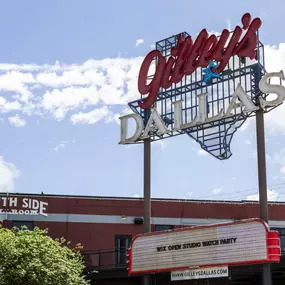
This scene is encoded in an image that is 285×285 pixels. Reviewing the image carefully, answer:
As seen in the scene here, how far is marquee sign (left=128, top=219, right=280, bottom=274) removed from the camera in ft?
88.3

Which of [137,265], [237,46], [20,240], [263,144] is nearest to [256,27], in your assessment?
[237,46]

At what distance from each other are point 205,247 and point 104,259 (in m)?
9.38

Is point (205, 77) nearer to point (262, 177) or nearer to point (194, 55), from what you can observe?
point (194, 55)

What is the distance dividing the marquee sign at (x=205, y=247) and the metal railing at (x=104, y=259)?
12.1ft

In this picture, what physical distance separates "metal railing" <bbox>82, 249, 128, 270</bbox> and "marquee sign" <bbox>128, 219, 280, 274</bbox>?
3.68 metres

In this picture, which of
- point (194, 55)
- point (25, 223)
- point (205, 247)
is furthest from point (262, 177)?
point (25, 223)

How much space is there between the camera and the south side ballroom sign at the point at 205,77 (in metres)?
29.8

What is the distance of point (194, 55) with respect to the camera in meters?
33.3

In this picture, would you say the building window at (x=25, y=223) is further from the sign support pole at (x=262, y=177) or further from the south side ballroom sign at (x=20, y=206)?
the sign support pole at (x=262, y=177)

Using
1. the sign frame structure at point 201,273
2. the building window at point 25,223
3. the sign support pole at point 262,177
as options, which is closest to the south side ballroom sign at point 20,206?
the building window at point 25,223

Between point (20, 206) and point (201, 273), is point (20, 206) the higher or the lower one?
the higher one

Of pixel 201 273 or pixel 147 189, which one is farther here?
pixel 147 189

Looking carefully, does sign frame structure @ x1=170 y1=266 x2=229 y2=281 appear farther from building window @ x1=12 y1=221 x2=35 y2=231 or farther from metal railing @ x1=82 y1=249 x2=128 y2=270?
building window @ x1=12 y1=221 x2=35 y2=231

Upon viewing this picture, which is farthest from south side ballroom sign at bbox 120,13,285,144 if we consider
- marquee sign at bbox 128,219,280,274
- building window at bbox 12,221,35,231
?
building window at bbox 12,221,35,231
